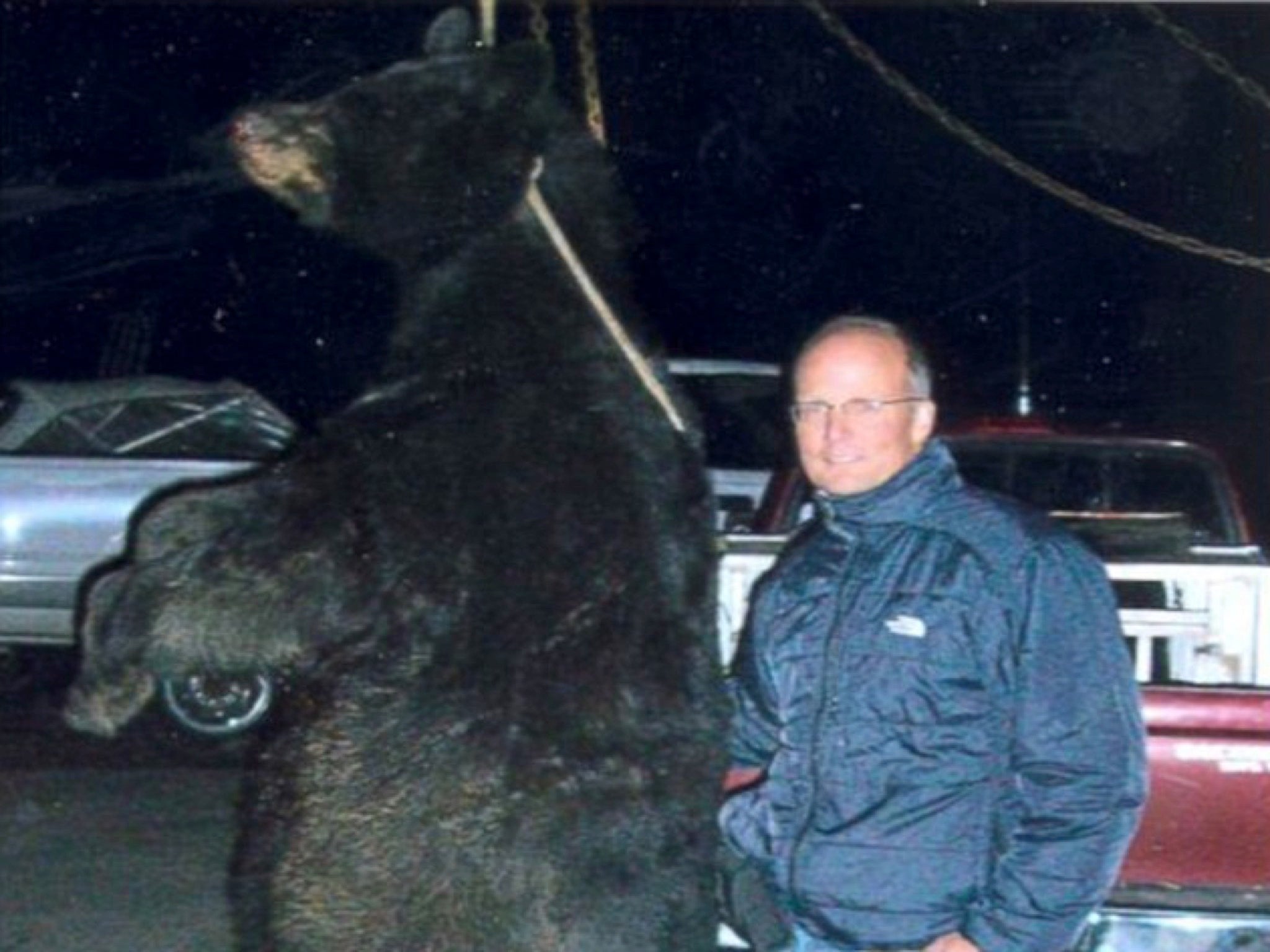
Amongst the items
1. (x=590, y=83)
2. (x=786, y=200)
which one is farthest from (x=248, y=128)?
(x=786, y=200)

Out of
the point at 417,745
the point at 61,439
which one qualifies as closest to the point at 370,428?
the point at 417,745

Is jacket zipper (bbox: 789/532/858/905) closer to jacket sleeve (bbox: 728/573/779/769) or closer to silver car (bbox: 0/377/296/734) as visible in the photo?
jacket sleeve (bbox: 728/573/779/769)

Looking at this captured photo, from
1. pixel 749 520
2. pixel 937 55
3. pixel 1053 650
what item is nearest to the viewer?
pixel 1053 650

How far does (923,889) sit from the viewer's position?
9.76 ft

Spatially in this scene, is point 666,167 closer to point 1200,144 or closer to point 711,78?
point 711,78

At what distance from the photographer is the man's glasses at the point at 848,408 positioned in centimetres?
322

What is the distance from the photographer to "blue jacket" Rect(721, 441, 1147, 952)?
2900 mm

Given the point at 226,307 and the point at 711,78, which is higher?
the point at 711,78

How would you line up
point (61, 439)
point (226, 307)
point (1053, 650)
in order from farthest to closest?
1. point (226, 307)
2. point (61, 439)
3. point (1053, 650)

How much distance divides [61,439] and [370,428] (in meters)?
10.4

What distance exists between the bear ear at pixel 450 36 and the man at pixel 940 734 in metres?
0.76

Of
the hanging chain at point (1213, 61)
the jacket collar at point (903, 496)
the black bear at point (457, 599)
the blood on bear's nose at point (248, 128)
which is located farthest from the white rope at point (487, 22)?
the hanging chain at point (1213, 61)

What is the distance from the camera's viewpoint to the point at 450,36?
304 cm

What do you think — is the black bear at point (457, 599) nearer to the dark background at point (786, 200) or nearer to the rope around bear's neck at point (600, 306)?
the rope around bear's neck at point (600, 306)
